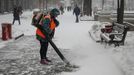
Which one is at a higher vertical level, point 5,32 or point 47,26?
point 47,26

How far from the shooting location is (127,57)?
10016mm

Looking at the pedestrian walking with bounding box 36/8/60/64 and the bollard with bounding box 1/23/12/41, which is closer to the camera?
the pedestrian walking with bounding box 36/8/60/64

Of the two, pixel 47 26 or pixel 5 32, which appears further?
pixel 5 32

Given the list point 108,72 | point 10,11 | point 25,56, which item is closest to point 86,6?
point 10,11

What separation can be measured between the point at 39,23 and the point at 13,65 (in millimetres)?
1432

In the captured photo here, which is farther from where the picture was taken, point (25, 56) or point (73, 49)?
point (73, 49)

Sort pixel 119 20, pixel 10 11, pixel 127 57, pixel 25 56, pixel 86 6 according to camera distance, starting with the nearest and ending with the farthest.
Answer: pixel 127 57, pixel 25 56, pixel 119 20, pixel 86 6, pixel 10 11

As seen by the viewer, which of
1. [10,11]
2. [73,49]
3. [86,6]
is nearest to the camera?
[73,49]

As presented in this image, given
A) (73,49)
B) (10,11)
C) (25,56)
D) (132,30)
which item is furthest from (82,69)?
(10,11)

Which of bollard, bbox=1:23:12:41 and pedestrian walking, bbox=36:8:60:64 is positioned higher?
pedestrian walking, bbox=36:8:60:64

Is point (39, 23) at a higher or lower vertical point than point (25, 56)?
higher

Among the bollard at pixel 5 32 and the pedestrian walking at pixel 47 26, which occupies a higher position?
the pedestrian walking at pixel 47 26

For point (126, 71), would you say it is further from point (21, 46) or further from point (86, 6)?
point (86, 6)

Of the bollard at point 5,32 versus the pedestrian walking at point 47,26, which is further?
the bollard at point 5,32
